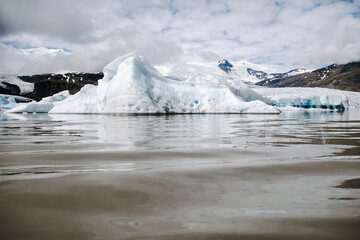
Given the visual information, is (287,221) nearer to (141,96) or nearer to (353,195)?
(353,195)

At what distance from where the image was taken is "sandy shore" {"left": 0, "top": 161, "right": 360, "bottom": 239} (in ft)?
3.22

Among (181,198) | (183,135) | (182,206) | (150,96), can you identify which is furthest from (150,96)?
(182,206)

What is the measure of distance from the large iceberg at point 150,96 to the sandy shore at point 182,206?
1464cm

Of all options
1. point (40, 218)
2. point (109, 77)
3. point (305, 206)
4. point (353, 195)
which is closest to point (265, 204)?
point (305, 206)

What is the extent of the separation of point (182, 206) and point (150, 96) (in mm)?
16015

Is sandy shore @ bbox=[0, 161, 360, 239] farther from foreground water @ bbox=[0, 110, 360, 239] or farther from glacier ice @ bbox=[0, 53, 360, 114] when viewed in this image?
glacier ice @ bbox=[0, 53, 360, 114]

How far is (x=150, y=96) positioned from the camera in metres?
17.0

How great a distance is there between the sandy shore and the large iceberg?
14.6m

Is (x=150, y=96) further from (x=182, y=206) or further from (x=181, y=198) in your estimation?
(x=182, y=206)

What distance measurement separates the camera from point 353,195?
4.39ft

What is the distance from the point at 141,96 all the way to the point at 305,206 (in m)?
15.6

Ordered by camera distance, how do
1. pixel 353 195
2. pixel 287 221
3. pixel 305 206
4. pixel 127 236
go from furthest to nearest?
pixel 353 195, pixel 305 206, pixel 287 221, pixel 127 236

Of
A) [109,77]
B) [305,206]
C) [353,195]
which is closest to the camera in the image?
[305,206]

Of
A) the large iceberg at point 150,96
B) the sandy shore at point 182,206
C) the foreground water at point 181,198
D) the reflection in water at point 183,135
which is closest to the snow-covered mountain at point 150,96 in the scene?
the large iceberg at point 150,96
